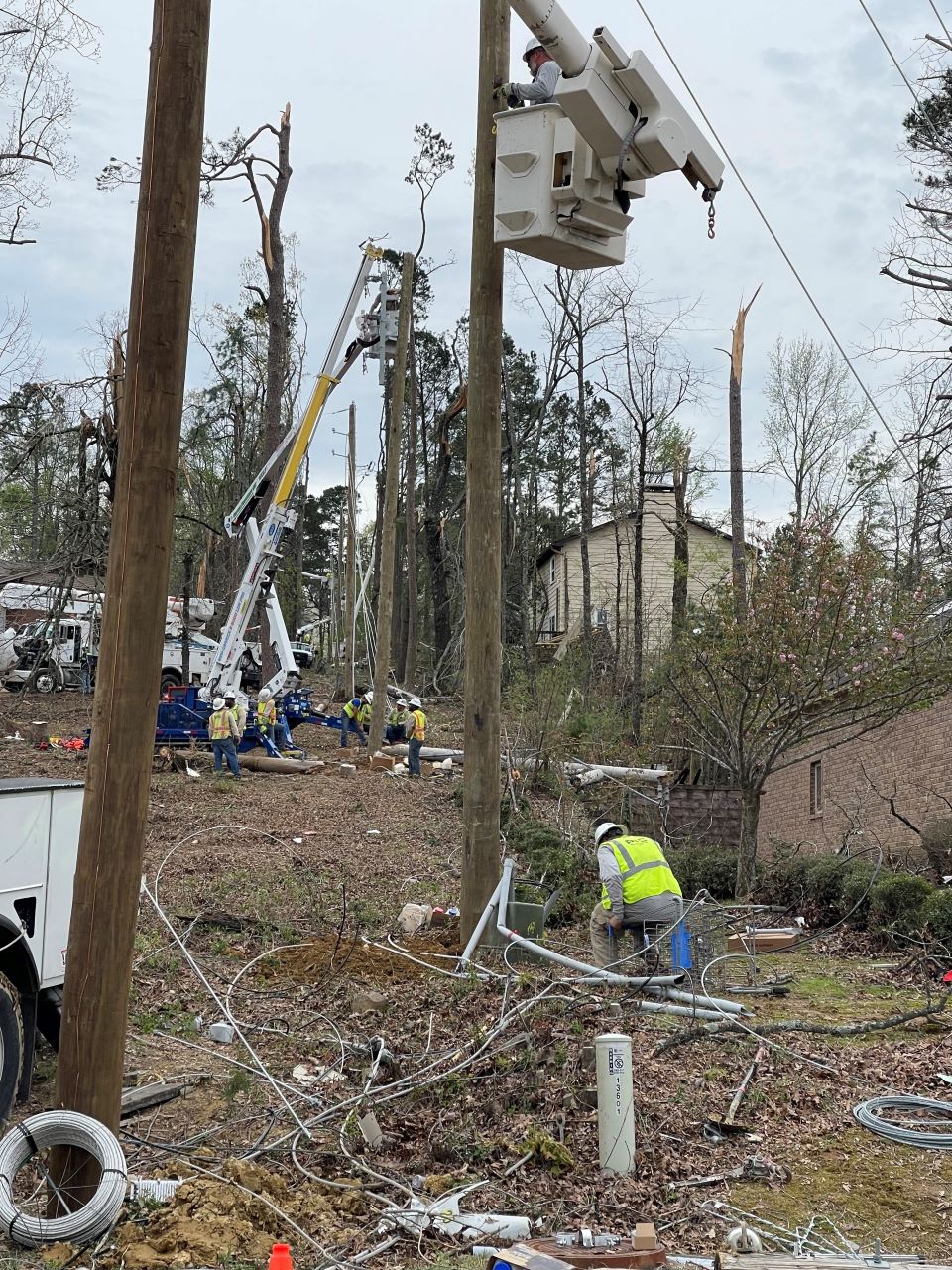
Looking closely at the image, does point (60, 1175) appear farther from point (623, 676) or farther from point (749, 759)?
point (623, 676)

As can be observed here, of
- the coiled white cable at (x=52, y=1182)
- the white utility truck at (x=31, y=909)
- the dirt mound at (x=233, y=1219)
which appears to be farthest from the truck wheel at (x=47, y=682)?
the coiled white cable at (x=52, y=1182)

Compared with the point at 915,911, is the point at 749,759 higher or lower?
higher

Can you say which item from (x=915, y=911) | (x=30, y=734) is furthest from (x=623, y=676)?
(x=915, y=911)

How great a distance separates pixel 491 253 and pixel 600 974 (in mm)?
5490

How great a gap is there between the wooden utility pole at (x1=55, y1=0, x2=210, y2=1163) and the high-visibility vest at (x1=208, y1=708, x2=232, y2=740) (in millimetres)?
17363

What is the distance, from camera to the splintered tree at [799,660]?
14984 mm

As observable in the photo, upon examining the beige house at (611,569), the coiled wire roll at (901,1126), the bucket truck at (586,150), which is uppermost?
the beige house at (611,569)

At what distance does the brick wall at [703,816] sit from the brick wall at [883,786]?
0.64m

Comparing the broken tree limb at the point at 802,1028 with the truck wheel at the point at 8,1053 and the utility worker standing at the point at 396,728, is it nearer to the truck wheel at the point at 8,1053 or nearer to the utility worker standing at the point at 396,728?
the truck wheel at the point at 8,1053

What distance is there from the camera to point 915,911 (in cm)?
1198

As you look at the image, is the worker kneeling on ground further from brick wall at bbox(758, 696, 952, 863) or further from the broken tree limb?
brick wall at bbox(758, 696, 952, 863)

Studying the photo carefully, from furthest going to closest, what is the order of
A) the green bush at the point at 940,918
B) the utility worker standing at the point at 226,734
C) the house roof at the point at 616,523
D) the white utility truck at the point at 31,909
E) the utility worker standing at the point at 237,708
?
the house roof at the point at 616,523 < the utility worker standing at the point at 237,708 < the utility worker standing at the point at 226,734 < the green bush at the point at 940,918 < the white utility truck at the point at 31,909

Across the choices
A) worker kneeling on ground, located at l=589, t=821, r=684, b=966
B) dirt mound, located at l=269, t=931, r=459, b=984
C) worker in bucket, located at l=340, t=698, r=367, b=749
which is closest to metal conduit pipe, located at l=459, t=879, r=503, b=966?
dirt mound, located at l=269, t=931, r=459, b=984

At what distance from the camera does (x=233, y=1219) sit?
4.83m
